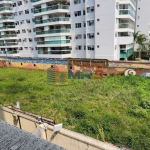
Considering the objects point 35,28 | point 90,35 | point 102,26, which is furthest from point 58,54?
point 102,26

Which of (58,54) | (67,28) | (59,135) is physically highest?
(67,28)

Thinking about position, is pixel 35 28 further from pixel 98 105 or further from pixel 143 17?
pixel 98 105

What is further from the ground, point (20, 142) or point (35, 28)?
point (35, 28)


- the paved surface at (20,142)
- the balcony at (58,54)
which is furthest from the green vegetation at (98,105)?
the balcony at (58,54)

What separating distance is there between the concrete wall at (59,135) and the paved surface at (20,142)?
345 cm

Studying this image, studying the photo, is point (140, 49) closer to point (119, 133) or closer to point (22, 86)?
point (22, 86)

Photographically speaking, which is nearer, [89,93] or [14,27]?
[89,93]

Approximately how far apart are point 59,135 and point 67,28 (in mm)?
22221

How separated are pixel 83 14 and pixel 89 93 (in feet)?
48.5

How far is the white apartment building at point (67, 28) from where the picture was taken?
21625 millimetres

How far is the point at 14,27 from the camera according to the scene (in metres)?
32.9

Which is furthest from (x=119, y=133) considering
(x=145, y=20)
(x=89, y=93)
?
(x=145, y=20)

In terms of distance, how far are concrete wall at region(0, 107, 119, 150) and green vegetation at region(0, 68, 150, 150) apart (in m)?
2.37

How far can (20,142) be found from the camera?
6.86ft
